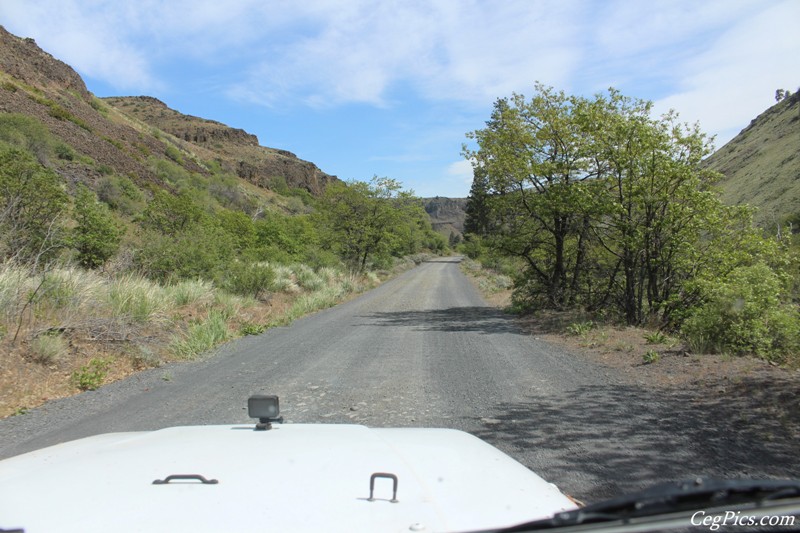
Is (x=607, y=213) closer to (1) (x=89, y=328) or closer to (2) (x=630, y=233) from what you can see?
(2) (x=630, y=233)

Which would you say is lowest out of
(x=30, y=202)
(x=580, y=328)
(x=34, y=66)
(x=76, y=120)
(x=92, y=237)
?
Answer: (x=580, y=328)

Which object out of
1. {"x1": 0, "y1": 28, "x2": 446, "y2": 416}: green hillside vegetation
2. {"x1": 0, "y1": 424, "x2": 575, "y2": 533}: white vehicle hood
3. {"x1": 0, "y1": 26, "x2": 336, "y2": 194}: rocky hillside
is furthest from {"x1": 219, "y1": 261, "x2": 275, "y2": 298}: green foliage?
{"x1": 0, "y1": 26, "x2": 336, "y2": 194}: rocky hillside

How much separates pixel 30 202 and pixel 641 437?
14.5m

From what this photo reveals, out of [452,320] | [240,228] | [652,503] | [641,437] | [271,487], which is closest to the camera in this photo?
[652,503]

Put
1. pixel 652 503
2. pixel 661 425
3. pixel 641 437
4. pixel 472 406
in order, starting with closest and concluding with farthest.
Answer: pixel 652 503, pixel 641 437, pixel 661 425, pixel 472 406

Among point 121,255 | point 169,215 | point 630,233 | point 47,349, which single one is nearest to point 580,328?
point 630,233

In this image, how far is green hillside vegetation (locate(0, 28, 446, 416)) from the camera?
8.33m

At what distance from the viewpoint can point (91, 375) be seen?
7.66 metres

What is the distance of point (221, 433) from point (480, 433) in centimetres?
307

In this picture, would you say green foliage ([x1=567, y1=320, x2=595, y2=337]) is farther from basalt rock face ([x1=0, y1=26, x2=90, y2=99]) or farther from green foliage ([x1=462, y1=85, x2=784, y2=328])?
basalt rock face ([x1=0, y1=26, x2=90, y2=99])

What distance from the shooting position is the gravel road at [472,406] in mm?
4477

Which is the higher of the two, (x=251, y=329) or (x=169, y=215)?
(x=169, y=215)

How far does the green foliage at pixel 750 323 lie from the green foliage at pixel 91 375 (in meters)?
9.59

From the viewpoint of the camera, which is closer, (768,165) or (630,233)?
(630,233)
